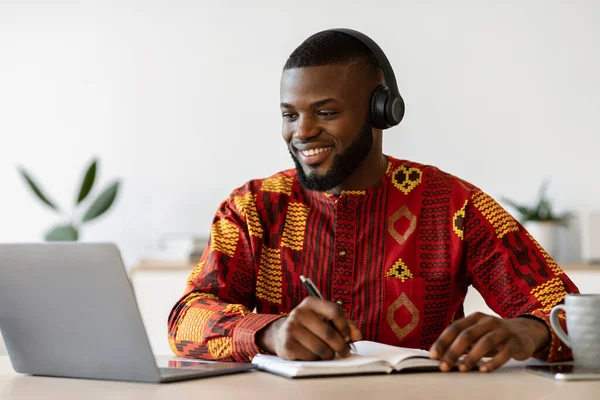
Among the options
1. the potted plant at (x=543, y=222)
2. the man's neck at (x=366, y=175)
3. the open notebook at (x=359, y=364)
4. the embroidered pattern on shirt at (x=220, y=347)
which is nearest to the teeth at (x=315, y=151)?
the man's neck at (x=366, y=175)

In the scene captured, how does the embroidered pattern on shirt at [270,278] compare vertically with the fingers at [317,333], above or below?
below

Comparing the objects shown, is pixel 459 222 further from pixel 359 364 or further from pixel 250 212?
pixel 359 364

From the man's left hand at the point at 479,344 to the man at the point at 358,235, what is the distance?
0.42m

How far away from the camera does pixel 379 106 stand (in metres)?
1.78

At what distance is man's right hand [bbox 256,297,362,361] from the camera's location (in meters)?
1.23

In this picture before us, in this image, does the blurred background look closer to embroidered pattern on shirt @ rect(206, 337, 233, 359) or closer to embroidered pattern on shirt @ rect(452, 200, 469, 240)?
embroidered pattern on shirt @ rect(452, 200, 469, 240)

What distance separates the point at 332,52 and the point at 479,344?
2.59 ft

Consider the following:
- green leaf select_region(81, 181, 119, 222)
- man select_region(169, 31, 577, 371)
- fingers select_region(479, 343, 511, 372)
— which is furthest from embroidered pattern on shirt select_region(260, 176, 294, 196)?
green leaf select_region(81, 181, 119, 222)

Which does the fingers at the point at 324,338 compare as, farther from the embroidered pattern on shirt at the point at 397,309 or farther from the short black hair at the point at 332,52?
the short black hair at the point at 332,52

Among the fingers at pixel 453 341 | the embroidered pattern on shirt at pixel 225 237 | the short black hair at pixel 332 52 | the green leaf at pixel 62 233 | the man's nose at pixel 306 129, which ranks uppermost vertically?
the short black hair at pixel 332 52

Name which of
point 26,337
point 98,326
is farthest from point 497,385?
point 26,337

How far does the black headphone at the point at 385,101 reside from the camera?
176cm

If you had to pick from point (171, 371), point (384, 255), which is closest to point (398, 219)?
point (384, 255)

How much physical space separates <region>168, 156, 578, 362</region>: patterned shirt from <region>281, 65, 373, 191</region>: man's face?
0.09 m
